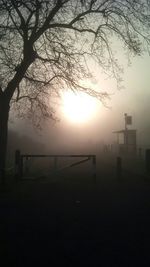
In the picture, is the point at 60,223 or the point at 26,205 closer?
the point at 60,223

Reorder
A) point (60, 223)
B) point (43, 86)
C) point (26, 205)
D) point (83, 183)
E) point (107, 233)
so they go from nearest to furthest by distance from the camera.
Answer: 1. point (107, 233)
2. point (60, 223)
3. point (26, 205)
4. point (83, 183)
5. point (43, 86)

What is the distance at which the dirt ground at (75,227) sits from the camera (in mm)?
6746

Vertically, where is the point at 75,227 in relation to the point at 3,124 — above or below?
below

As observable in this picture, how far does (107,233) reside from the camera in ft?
27.4

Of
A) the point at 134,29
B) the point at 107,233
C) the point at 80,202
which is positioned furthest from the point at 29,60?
the point at 107,233

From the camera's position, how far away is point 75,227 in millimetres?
9000

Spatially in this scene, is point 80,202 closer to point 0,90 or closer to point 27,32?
point 0,90

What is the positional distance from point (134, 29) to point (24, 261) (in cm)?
1824

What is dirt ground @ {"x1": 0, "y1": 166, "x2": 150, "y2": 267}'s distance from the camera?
6.75 meters

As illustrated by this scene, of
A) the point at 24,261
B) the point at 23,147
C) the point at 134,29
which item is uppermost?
the point at 134,29

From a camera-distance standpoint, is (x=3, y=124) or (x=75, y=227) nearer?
(x=75, y=227)

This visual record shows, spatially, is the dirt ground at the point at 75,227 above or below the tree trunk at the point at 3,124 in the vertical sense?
below

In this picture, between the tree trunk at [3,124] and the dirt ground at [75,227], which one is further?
the tree trunk at [3,124]

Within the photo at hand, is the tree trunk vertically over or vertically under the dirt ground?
over
